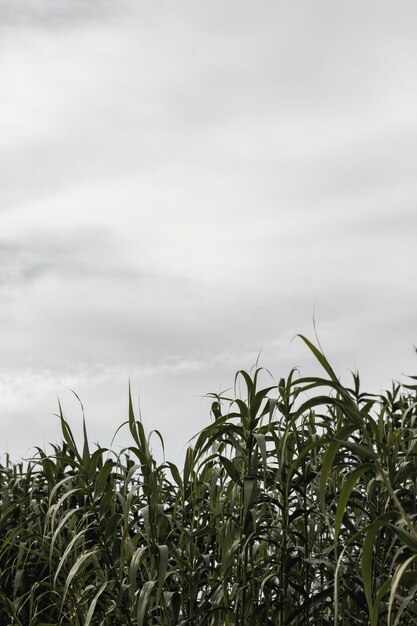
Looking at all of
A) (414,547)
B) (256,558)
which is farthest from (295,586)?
(414,547)

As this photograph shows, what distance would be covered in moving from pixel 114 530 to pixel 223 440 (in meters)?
0.45

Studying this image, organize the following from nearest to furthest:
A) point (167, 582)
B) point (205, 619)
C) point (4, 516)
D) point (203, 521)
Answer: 1. point (205, 619)
2. point (167, 582)
3. point (203, 521)
4. point (4, 516)

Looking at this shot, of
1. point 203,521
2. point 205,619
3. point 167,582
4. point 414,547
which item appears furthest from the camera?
point 203,521

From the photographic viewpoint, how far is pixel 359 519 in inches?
118

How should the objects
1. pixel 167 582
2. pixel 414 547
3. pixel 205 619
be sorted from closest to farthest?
1. pixel 414 547
2. pixel 205 619
3. pixel 167 582

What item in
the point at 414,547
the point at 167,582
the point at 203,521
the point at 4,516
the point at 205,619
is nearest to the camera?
the point at 414,547

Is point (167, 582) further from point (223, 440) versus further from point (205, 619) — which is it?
point (223, 440)

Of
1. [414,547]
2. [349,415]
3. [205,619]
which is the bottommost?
[205,619]

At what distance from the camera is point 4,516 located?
3.65m

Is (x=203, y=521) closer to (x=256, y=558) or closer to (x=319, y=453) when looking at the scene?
(x=256, y=558)

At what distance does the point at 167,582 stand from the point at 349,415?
170 cm

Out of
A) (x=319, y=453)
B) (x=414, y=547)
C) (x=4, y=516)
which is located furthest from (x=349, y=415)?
(x=4, y=516)

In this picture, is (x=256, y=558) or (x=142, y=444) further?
(x=256, y=558)

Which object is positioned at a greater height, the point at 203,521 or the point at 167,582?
the point at 203,521
